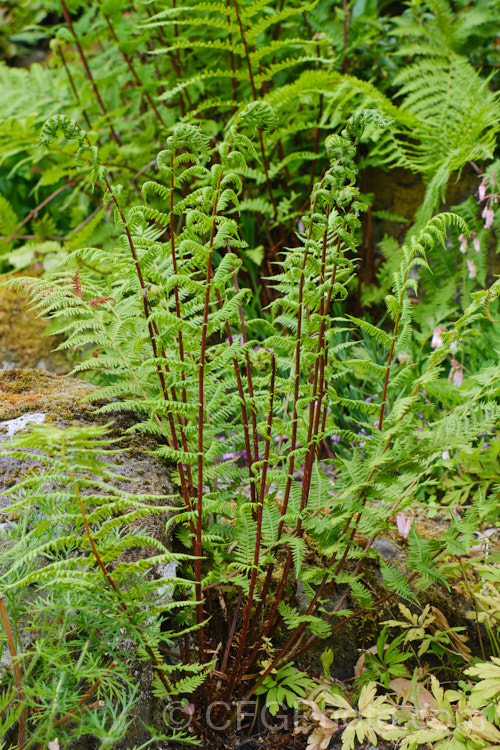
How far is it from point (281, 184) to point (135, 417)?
217 centimetres

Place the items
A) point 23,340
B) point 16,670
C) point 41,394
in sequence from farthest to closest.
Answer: point 23,340
point 41,394
point 16,670

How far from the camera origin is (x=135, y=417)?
1882 mm

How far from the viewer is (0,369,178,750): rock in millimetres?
1296

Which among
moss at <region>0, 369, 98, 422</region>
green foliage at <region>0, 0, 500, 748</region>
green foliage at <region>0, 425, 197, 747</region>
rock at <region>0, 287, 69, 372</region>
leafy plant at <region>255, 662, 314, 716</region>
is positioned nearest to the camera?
green foliage at <region>0, 425, 197, 747</region>

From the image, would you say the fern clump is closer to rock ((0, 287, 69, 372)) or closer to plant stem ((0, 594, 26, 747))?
plant stem ((0, 594, 26, 747))

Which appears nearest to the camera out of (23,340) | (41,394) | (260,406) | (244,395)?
(260,406)

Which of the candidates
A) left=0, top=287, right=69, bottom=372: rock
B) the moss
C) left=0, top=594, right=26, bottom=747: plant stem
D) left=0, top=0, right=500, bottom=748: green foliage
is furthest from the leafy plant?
left=0, top=287, right=69, bottom=372: rock

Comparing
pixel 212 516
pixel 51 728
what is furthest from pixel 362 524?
pixel 51 728

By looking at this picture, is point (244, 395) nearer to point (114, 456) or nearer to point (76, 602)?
point (114, 456)

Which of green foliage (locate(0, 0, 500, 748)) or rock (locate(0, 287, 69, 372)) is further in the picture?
rock (locate(0, 287, 69, 372))

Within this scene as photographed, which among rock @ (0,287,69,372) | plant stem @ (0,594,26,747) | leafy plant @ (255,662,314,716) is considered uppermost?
plant stem @ (0,594,26,747)

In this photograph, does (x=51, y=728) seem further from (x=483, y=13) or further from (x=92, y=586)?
(x=483, y=13)

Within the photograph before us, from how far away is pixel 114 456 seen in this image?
65.1 inches

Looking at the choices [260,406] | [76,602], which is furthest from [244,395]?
[76,602]
